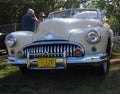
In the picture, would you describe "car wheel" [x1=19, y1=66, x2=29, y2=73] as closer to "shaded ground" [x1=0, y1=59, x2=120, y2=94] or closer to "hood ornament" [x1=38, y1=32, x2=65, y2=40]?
"shaded ground" [x1=0, y1=59, x2=120, y2=94]

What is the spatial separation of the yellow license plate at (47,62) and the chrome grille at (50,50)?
9 centimetres

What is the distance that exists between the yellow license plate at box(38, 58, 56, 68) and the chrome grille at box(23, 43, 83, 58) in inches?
3.5

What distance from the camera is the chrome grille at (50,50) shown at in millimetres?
7062

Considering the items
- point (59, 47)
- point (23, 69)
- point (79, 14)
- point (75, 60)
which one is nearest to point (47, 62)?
point (59, 47)

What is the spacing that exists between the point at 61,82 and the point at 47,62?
2.11 ft

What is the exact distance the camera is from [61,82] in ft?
24.6

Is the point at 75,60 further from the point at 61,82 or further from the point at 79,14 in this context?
the point at 79,14

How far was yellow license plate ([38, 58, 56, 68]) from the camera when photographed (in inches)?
279

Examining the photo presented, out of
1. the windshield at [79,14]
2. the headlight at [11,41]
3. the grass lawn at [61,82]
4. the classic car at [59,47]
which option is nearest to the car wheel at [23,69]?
the grass lawn at [61,82]

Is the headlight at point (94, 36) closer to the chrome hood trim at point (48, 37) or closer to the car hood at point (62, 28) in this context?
the car hood at point (62, 28)

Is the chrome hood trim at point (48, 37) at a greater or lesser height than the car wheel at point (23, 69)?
greater

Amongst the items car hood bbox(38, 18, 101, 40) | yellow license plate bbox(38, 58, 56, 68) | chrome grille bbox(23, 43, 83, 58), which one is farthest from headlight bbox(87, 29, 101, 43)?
yellow license plate bbox(38, 58, 56, 68)

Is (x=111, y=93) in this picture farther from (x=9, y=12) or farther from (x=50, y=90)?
(x=9, y=12)

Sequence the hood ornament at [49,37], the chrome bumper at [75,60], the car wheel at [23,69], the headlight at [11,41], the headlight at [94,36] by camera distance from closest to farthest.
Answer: the chrome bumper at [75,60], the headlight at [94,36], the hood ornament at [49,37], the headlight at [11,41], the car wheel at [23,69]
